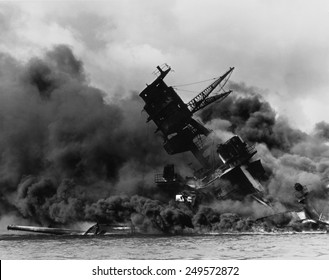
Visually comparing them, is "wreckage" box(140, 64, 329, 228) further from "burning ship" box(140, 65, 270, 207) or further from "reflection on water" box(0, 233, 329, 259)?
"reflection on water" box(0, 233, 329, 259)

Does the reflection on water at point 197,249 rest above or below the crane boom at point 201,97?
below

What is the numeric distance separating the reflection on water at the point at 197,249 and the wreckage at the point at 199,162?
450cm

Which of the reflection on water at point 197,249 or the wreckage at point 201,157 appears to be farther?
the wreckage at point 201,157

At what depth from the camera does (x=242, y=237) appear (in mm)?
20094

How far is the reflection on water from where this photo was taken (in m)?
14.6

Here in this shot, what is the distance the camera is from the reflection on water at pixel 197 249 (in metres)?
14.6

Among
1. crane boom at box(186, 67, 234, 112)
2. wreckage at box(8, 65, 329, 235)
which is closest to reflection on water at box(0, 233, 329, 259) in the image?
wreckage at box(8, 65, 329, 235)

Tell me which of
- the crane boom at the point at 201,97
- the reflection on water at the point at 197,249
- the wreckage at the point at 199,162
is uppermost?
the crane boom at the point at 201,97

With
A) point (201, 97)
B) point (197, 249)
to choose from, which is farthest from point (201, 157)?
point (197, 249)

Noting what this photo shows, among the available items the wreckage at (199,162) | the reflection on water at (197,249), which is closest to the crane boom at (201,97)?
the wreckage at (199,162)

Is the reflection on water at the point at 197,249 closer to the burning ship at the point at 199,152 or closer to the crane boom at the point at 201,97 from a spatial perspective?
the burning ship at the point at 199,152

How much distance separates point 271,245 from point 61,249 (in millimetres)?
8308

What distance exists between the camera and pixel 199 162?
2752 centimetres

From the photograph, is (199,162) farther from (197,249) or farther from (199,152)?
(197,249)
